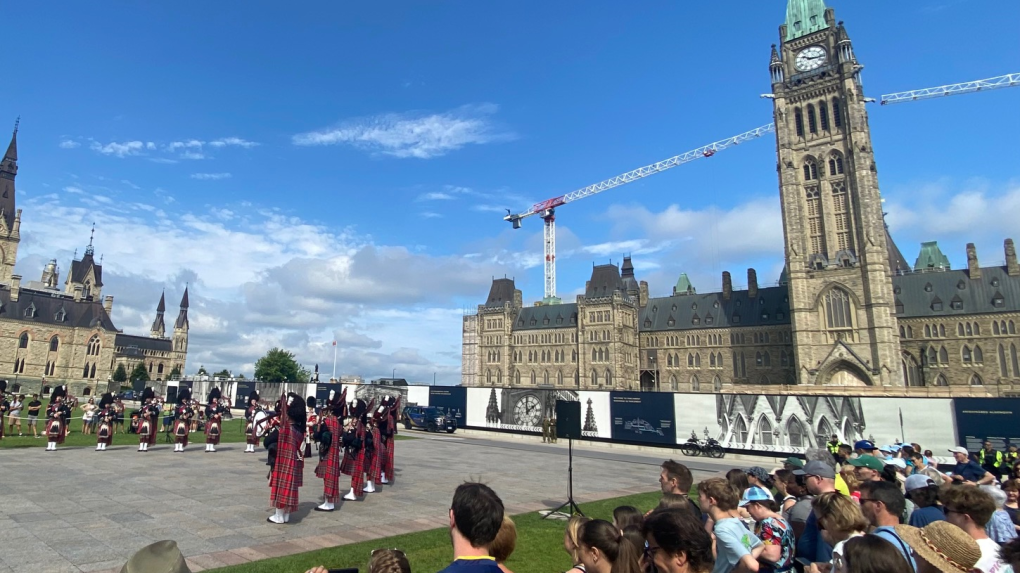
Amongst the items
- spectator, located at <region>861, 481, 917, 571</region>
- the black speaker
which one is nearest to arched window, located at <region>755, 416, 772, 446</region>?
the black speaker

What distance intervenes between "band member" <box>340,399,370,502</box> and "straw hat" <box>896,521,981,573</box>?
12157 millimetres

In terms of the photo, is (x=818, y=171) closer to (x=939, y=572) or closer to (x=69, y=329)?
(x=939, y=572)

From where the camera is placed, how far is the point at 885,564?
2.68 m

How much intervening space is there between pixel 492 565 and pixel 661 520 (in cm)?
118

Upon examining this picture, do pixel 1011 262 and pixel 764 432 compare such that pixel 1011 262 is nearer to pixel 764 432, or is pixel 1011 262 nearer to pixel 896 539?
pixel 764 432

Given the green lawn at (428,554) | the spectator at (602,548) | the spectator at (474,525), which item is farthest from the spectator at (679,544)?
the green lawn at (428,554)

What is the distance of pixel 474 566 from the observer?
3143mm

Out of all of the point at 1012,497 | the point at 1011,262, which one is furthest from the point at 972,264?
the point at 1012,497

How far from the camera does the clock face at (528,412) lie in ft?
124

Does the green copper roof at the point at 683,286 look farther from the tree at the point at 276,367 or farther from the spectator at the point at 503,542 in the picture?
the spectator at the point at 503,542

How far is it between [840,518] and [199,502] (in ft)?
40.7

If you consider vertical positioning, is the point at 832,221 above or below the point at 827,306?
above

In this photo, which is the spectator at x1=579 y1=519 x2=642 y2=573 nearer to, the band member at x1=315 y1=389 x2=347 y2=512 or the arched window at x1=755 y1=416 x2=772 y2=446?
the band member at x1=315 y1=389 x2=347 y2=512

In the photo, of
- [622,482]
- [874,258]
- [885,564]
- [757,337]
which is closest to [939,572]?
[885,564]
